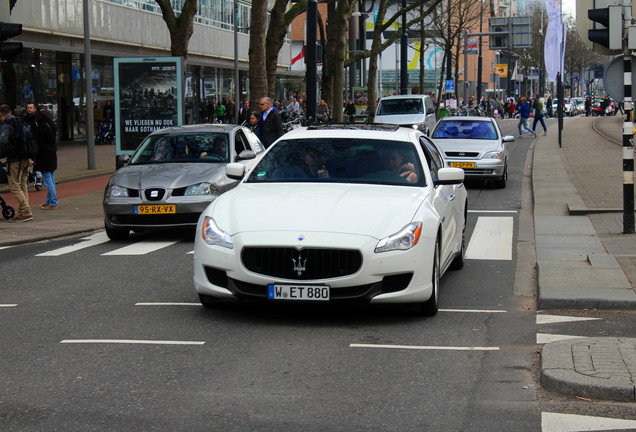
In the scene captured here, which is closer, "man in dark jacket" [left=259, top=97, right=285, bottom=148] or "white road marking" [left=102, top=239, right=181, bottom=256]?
"white road marking" [left=102, top=239, right=181, bottom=256]

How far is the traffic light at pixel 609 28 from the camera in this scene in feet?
38.3

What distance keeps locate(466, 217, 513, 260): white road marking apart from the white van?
2073 cm

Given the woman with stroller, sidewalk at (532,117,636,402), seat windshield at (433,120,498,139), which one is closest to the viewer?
sidewalk at (532,117,636,402)

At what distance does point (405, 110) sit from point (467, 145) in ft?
51.6

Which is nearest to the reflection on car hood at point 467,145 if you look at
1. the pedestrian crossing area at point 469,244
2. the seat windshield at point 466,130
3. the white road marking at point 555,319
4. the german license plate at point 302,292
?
the seat windshield at point 466,130

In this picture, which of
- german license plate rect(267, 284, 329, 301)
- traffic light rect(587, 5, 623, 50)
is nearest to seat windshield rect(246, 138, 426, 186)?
german license plate rect(267, 284, 329, 301)

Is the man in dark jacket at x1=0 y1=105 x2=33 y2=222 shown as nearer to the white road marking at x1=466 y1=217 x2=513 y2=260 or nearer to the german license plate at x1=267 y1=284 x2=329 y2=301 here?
the white road marking at x1=466 y1=217 x2=513 y2=260

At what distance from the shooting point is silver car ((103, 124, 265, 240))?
511 inches

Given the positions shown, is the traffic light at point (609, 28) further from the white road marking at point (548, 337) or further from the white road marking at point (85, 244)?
the white road marking at point (85, 244)

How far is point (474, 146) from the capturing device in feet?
70.0

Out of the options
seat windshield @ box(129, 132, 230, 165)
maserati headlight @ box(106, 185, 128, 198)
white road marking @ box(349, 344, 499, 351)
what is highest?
seat windshield @ box(129, 132, 230, 165)

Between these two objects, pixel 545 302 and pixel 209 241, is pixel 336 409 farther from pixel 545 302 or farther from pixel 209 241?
pixel 545 302

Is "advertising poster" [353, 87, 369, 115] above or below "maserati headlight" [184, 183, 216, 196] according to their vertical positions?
above

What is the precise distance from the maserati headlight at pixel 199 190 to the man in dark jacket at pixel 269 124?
185 inches
